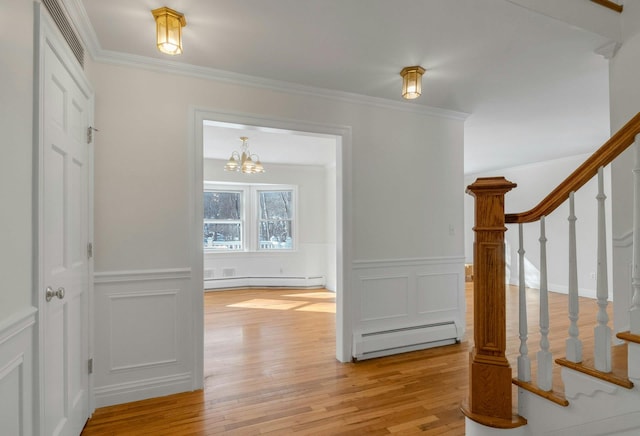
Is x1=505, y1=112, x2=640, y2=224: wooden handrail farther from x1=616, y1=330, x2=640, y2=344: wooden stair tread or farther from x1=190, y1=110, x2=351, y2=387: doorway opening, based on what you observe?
x1=190, y1=110, x2=351, y2=387: doorway opening

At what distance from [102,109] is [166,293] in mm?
1387

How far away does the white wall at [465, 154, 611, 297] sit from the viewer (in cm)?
580

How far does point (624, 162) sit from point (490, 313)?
1.48 m

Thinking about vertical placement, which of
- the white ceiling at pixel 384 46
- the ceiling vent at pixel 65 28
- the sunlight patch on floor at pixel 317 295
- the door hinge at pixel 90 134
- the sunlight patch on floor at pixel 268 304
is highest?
the white ceiling at pixel 384 46

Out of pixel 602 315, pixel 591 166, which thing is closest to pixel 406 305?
pixel 602 315

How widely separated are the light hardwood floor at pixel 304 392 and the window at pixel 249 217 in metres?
2.98

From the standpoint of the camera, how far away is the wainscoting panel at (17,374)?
115 centimetres

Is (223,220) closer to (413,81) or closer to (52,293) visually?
(413,81)

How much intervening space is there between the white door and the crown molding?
35 centimetres

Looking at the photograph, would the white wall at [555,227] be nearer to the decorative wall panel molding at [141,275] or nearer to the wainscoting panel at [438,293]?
the wainscoting panel at [438,293]

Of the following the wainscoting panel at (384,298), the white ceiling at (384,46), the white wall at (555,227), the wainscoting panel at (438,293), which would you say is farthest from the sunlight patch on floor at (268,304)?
the white wall at (555,227)

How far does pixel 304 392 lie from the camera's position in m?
2.55

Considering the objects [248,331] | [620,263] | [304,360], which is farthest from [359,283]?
[620,263]

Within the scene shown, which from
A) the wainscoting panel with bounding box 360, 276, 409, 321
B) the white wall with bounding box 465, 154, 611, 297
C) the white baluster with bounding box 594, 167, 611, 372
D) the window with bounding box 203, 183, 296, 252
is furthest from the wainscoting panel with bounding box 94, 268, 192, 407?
the white wall with bounding box 465, 154, 611, 297
